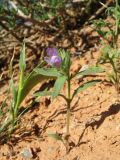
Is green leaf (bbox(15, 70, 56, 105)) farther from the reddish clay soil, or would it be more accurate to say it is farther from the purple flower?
the purple flower

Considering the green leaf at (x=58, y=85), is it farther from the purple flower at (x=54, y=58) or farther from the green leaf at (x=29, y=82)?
the green leaf at (x=29, y=82)

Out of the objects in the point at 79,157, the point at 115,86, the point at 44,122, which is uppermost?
the point at 115,86

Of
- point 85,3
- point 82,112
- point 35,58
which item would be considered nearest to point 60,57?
point 82,112

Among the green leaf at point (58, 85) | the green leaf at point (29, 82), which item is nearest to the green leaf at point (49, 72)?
the green leaf at point (58, 85)

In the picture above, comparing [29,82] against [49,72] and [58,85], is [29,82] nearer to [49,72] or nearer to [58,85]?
[49,72]

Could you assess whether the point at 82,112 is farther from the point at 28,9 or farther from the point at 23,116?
the point at 28,9

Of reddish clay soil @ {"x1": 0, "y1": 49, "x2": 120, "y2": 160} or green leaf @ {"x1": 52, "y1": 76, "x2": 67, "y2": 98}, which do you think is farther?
reddish clay soil @ {"x1": 0, "y1": 49, "x2": 120, "y2": 160}

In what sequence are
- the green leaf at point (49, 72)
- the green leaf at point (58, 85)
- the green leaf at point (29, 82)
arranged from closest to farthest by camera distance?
the green leaf at point (58, 85)
the green leaf at point (49, 72)
the green leaf at point (29, 82)

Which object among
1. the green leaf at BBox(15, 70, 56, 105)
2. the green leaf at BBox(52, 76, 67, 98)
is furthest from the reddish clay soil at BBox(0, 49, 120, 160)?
the green leaf at BBox(52, 76, 67, 98)
